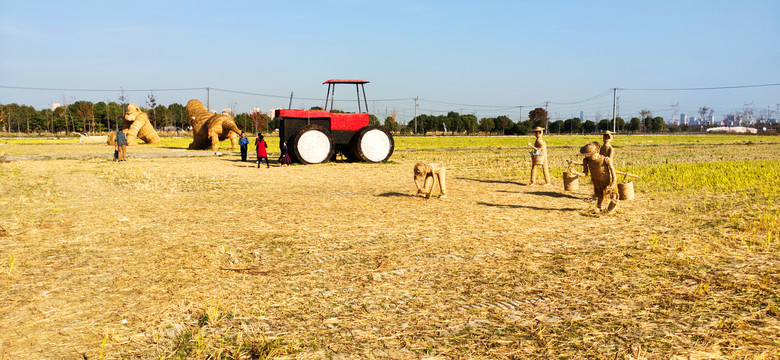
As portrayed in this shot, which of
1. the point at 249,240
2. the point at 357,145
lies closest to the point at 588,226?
the point at 249,240

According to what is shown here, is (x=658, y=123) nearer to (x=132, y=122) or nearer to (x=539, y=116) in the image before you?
(x=539, y=116)

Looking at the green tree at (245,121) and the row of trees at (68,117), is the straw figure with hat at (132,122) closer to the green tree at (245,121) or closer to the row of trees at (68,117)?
the row of trees at (68,117)

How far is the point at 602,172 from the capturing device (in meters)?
10.1

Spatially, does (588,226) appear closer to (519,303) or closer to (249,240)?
(519,303)

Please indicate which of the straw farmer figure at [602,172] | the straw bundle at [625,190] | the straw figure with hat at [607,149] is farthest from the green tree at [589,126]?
the straw farmer figure at [602,172]

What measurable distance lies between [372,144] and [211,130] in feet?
50.2

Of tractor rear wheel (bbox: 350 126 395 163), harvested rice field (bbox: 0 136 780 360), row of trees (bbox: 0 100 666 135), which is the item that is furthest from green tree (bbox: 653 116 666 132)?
harvested rice field (bbox: 0 136 780 360)

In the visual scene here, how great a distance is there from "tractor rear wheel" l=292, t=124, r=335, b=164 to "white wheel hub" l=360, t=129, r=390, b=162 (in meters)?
1.52

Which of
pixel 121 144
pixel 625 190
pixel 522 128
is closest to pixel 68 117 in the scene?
pixel 121 144

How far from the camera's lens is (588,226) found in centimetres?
905

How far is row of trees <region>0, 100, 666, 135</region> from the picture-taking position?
9344 cm

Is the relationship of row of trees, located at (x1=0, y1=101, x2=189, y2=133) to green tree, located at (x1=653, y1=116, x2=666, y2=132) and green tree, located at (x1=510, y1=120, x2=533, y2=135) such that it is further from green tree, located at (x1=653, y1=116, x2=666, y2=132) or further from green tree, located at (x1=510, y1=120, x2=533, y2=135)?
green tree, located at (x1=653, y1=116, x2=666, y2=132)

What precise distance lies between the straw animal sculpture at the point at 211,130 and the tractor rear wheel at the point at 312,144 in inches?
508

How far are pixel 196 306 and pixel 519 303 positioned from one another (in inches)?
125
